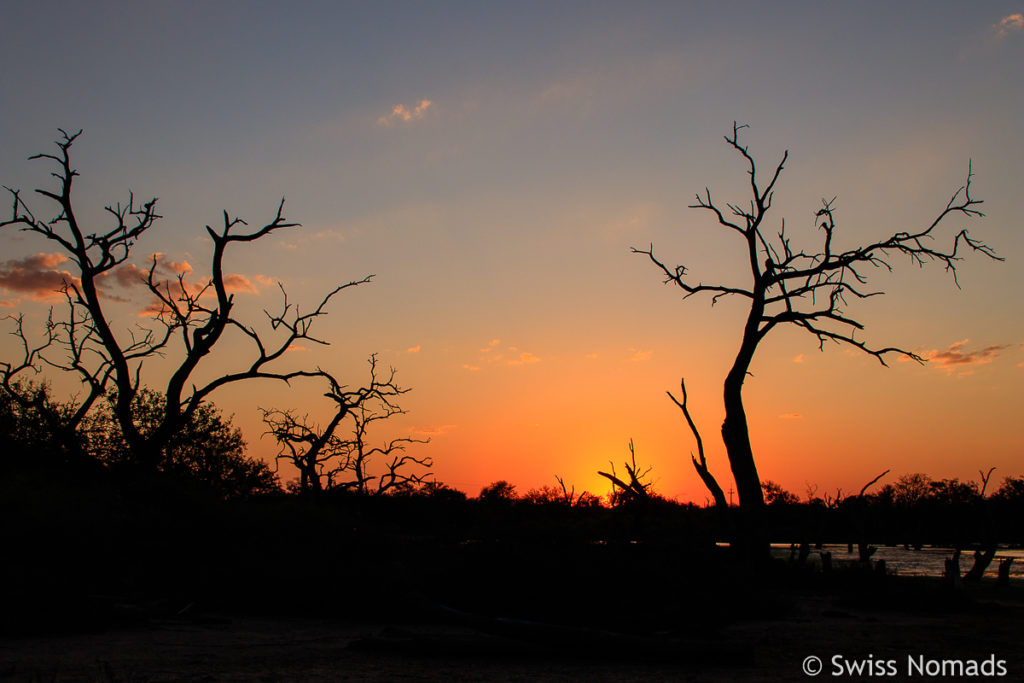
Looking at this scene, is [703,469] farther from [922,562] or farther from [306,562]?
[922,562]

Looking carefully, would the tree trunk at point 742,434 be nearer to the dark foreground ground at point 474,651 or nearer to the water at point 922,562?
the water at point 922,562

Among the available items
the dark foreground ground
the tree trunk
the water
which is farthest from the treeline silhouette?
the water

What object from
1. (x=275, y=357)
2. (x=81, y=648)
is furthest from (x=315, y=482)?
(x=81, y=648)

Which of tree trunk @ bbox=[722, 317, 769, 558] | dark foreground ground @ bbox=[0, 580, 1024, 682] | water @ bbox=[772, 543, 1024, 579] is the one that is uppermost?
tree trunk @ bbox=[722, 317, 769, 558]

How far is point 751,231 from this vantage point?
2022cm

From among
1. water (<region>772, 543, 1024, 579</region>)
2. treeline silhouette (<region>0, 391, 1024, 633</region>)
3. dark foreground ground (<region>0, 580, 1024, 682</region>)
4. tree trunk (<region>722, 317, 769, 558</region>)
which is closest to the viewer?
dark foreground ground (<region>0, 580, 1024, 682</region>)

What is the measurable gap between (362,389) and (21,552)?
20.1 metres

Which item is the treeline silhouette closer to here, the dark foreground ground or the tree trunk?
the dark foreground ground

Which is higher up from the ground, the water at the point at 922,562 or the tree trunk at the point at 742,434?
the tree trunk at the point at 742,434

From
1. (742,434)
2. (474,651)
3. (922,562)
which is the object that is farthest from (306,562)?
(922,562)

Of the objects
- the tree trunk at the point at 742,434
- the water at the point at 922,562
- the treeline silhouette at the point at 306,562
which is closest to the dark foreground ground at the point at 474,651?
the treeline silhouette at the point at 306,562

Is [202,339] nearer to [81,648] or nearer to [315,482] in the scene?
[315,482]

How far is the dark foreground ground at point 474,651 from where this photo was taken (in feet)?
24.8

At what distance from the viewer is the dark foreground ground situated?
7.56 metres
